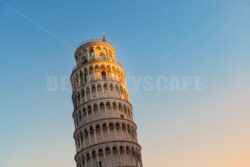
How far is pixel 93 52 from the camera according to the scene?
65.9 meters

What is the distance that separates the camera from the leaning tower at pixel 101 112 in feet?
182

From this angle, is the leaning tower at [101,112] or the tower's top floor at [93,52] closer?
the leaning tower at [101,112]

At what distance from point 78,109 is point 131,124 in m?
8.11

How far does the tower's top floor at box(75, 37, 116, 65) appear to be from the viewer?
65325mm

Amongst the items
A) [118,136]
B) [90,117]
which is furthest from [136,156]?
[90,117]

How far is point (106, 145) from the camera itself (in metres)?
55.6

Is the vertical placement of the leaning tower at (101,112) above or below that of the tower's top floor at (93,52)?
below

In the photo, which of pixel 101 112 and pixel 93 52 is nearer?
pixel 101 112

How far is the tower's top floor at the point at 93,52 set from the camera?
65.3 m

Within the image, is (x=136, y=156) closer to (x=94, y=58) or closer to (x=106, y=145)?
(x=106, y=145)

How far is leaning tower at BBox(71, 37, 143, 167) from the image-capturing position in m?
55.6

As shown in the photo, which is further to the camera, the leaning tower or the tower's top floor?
the tower's top floor

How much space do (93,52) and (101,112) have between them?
38.1 ft

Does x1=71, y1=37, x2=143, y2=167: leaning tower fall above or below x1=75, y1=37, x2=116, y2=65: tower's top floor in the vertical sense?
below
